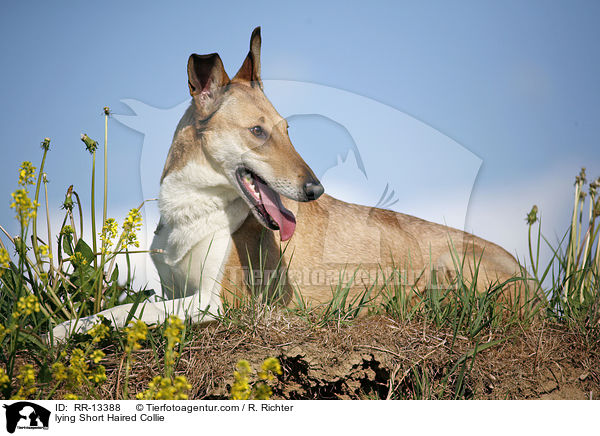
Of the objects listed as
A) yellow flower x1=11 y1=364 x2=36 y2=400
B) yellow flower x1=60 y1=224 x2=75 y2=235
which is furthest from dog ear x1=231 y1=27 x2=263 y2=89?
yellow flower x1=11 y1=364 x2=36 y2=400

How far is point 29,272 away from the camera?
9.07 ft

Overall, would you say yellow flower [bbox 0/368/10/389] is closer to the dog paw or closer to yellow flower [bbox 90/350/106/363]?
yellow flower [bbox 90/350/106/363]

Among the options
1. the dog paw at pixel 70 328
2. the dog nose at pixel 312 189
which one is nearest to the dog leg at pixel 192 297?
the dog paw at pixel 70 328

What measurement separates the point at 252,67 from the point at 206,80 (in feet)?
1.03

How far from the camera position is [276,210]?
111 inches

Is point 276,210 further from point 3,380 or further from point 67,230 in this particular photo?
point 3,380

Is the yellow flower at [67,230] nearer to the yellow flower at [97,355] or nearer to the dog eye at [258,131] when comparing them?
the yellow flower at [97,355]

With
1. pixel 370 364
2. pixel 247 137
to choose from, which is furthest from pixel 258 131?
pixel 370 364
